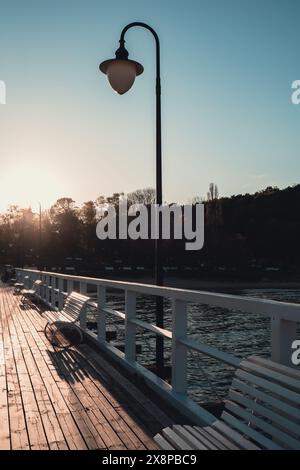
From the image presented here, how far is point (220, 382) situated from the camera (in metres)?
12.3

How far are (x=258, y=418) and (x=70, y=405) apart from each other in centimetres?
297

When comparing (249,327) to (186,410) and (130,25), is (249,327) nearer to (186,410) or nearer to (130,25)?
(130,25)

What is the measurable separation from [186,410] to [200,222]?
7805 cm

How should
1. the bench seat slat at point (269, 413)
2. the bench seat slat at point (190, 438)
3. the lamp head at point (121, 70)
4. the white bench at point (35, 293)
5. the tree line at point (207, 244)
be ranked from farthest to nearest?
the tree line at point (207, 244)
the white bench at point (35, 293)
the lamp head at point (121, 70)
the bench seat slat at point (190, 438)
the bench seat slat at point (269, 413)

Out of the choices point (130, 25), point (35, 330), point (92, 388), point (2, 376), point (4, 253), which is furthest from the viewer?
point (4, 253)

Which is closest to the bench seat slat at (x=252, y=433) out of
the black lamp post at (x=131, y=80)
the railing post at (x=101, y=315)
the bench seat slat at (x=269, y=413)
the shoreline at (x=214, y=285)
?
the bench seat slat at (x=269, y=413)

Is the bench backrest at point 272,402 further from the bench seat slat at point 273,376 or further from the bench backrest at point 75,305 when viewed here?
the bench backrest at point 75,305

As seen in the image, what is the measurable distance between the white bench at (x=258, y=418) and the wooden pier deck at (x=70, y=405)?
Result: 1099 millimetres

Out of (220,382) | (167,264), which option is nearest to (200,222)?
(167,264)

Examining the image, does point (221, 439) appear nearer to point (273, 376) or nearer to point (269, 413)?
point (269, 413)

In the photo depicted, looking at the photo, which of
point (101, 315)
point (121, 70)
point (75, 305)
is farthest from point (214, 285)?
point (121, 70)

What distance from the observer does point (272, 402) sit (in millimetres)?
2668

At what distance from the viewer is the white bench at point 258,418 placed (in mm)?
2586
